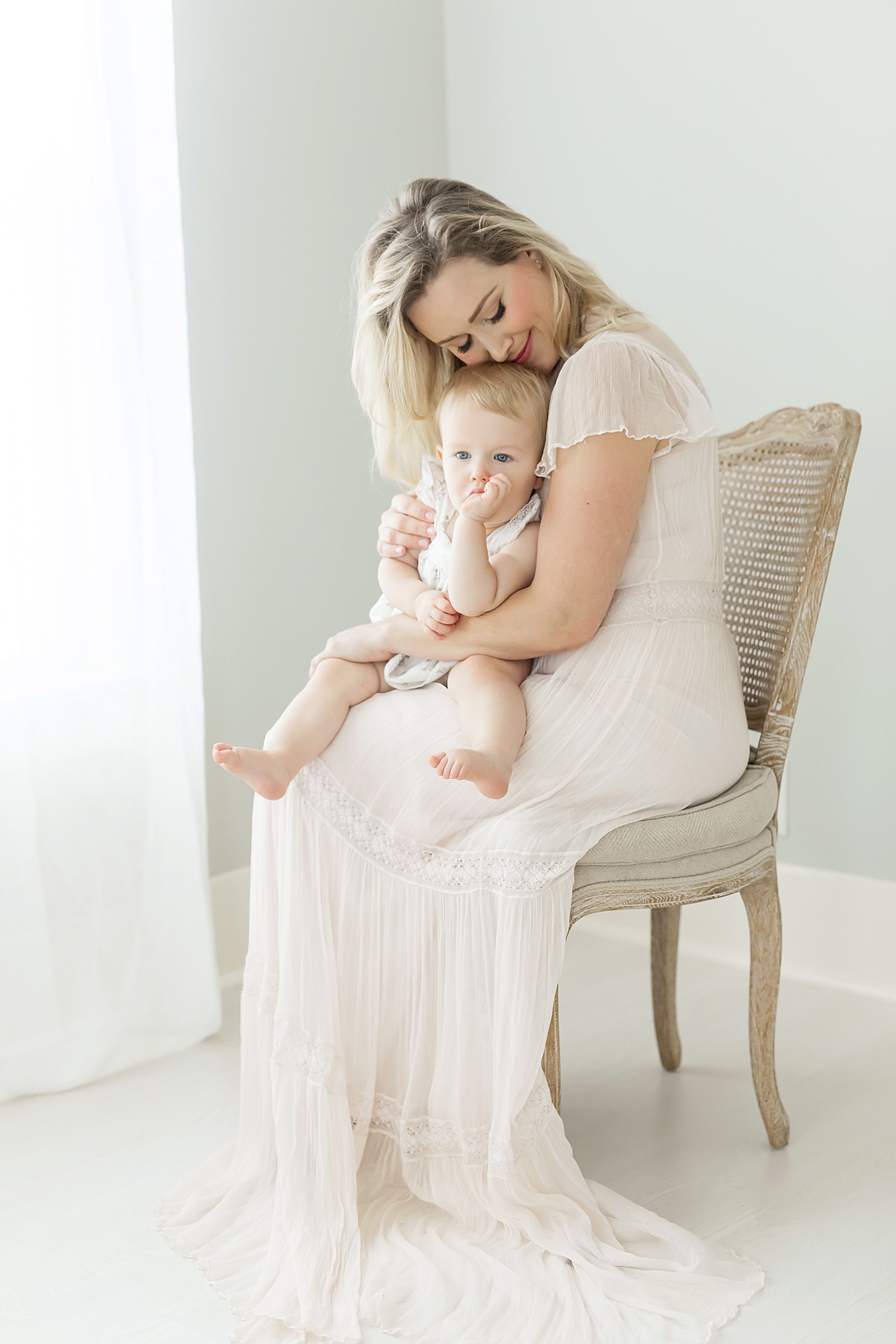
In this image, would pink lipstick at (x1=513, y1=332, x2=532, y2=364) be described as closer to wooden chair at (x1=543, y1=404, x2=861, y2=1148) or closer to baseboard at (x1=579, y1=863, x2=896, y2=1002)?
wooden chair at (x1=543, y1=404, x2=861, y2=1148)

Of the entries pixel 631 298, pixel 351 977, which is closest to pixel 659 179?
pixel 631 298

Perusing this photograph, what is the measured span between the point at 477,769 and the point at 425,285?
2.17 ft

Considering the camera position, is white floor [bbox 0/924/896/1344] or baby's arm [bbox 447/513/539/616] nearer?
white floor [bbox 0/924/896/1344]

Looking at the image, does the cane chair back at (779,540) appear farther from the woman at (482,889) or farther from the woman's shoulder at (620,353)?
the woman's shoulder at (620,353)

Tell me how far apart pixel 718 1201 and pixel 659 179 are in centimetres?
181

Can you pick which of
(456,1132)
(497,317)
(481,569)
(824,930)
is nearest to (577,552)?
(481,569)

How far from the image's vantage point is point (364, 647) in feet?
5.39

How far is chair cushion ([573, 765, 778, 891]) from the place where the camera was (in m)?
1.46

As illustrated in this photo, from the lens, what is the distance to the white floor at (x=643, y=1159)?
1.36m

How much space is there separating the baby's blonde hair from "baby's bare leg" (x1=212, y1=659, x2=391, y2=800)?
0.37 m

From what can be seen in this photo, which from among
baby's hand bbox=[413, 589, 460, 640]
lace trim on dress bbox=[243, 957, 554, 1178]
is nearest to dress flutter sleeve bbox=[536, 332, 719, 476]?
baby's hand bbox=[413, 589, 460, 640]

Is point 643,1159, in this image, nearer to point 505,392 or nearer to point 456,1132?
point 456,1132

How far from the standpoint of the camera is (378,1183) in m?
1.52

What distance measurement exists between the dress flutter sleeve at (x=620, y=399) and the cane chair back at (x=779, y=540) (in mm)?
300
